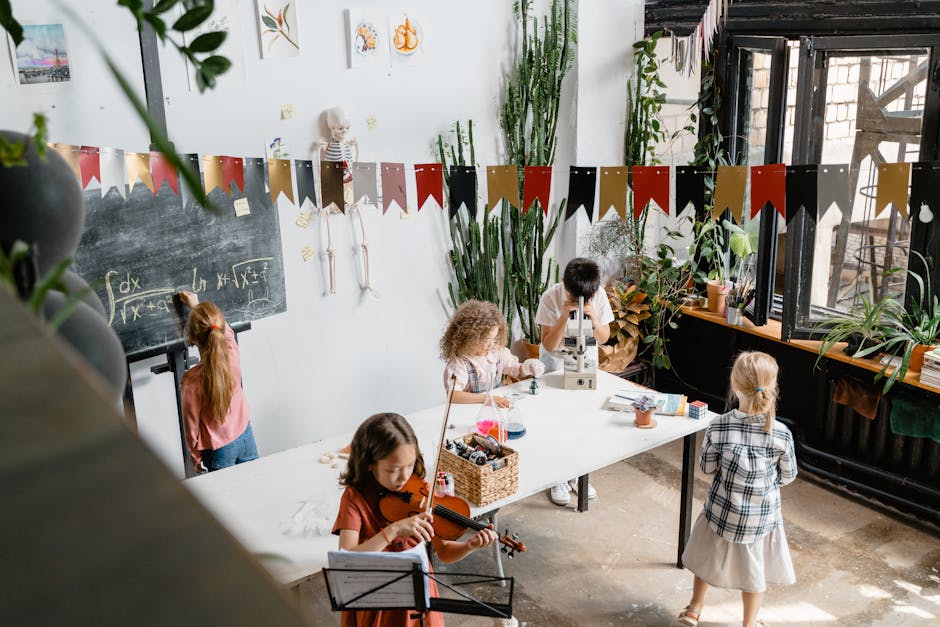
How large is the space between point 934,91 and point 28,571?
4551 millimetres

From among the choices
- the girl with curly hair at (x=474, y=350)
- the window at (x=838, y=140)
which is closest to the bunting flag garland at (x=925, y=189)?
the window at (x=838, y=140)

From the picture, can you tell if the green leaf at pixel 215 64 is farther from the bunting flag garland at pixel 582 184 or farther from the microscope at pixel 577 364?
the bunting flag garland at pixel 582 184

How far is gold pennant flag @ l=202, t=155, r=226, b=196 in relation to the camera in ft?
12.6

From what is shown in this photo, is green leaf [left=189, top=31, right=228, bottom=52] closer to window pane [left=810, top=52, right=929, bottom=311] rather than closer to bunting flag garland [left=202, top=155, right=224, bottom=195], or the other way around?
bunting flag garland [left=202, top=155, right=224, bottom=195]

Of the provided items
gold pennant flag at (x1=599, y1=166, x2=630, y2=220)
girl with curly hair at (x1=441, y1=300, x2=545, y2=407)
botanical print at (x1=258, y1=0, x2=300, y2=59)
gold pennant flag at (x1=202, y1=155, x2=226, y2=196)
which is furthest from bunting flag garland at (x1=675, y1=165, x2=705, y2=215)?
gold pennant flag at (x1=202, y1=155, x2=226, y2=196)

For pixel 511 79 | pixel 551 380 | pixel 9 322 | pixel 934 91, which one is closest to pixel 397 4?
pixel 511 79

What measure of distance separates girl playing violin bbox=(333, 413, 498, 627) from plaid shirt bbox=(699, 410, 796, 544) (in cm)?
103

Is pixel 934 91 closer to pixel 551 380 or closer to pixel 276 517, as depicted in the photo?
pixel 551 380

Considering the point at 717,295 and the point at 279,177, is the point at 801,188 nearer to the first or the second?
the point at 717,295

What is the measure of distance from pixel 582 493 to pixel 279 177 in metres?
2.07

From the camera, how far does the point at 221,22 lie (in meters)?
3.90

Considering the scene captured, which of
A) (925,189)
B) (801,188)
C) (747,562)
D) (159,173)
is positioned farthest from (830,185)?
(159,173)

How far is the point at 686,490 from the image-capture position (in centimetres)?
390

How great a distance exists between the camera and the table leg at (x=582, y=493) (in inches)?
171
